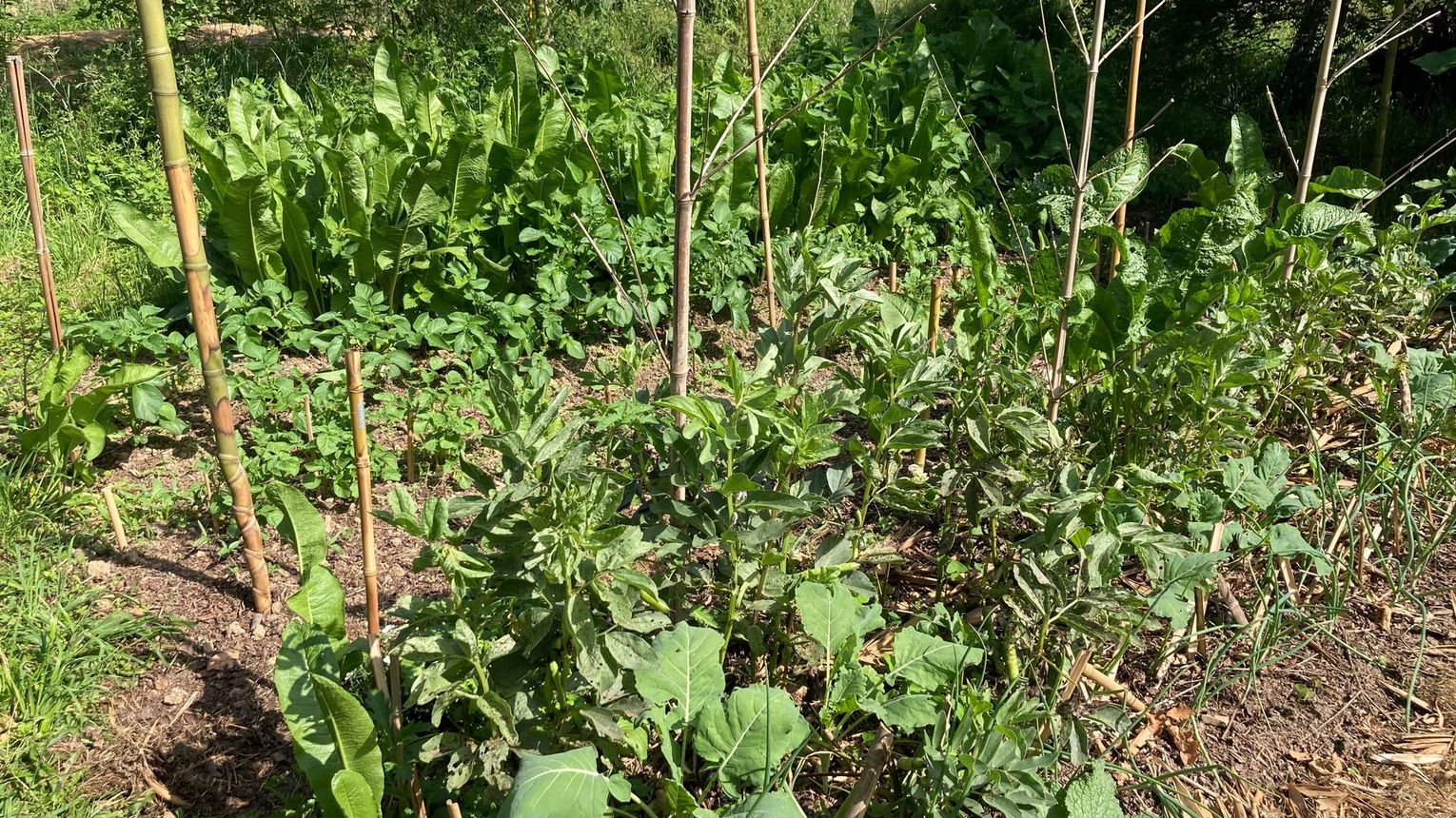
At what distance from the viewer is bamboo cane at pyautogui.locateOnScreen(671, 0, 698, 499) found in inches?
80.7

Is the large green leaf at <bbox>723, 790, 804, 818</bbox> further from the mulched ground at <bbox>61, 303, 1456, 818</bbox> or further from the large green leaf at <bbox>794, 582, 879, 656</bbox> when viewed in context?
the mulched ground at <bbox>61, 303, 1456, 818</bbox>

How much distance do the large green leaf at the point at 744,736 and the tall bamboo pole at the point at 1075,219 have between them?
1408 millimetres

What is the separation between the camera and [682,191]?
219 cm

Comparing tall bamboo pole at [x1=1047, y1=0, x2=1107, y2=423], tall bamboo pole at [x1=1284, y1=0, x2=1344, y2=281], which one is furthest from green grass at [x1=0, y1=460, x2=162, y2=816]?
tall bamboo pole at [x1=1284, y1=0, x2=1344, y2=281]

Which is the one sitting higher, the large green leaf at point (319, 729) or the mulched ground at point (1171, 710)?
the large green leaf at point (319, 729)

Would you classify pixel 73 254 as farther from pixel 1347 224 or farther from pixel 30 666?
pixel 1347 224

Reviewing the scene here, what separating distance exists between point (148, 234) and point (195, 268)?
69.4 inches

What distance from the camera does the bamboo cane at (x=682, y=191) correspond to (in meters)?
2.05

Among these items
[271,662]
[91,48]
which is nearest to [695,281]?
[271,662]

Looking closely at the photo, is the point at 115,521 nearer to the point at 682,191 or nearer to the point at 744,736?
the point at 682,191

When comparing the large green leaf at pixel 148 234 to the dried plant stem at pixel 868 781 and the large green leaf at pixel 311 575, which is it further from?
the dried plant stem at pixel 868 781

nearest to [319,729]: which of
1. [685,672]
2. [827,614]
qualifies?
[685,672]

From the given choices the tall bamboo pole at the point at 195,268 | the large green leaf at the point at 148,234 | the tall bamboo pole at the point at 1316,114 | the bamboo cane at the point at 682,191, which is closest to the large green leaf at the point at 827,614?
the bamboo cane at the point at 682,191

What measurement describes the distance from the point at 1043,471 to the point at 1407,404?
1.34 m
